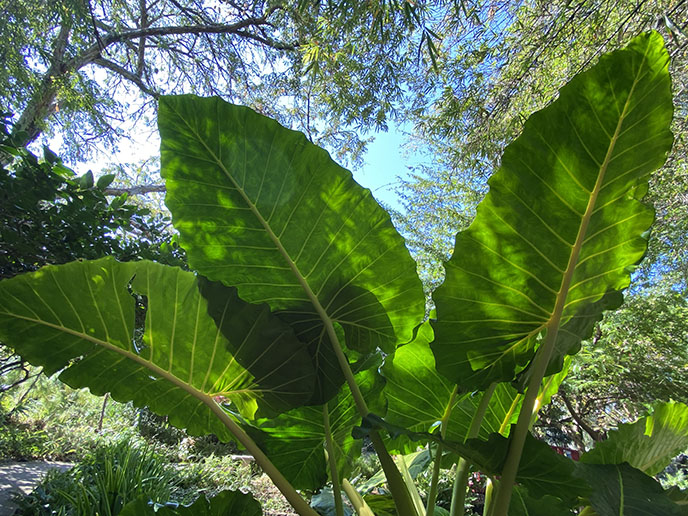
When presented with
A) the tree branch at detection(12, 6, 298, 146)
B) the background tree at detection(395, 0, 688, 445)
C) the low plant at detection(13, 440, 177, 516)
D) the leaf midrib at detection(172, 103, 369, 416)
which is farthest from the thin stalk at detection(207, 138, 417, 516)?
the tree branch at detection(12, 6, 298, 146)

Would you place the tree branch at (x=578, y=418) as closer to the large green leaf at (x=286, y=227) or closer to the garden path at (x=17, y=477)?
the large green leaf at (x=286, y=227)

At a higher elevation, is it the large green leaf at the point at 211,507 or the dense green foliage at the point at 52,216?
the dense green foliage at the point at 52,216

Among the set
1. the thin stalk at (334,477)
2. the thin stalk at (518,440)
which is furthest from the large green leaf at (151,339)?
the thin stalk at (518,440)

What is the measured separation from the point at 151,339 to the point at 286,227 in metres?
0.30

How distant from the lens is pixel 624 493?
0.55 m

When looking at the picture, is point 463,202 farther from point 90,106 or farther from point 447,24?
point 90,106

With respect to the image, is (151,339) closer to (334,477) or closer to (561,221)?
(334,477)

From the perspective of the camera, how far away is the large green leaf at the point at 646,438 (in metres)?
0.77

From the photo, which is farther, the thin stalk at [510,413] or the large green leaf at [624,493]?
the thin stalk at [510,413]

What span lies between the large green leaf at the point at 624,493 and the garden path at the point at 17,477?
10.9 ft

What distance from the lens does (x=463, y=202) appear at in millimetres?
5754

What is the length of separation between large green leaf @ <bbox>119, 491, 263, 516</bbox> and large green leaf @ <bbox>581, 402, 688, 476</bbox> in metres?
0.69

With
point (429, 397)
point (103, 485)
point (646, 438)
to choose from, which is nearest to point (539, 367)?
point (429, 397)

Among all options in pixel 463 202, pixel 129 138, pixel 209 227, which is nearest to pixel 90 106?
pixel 129 138
